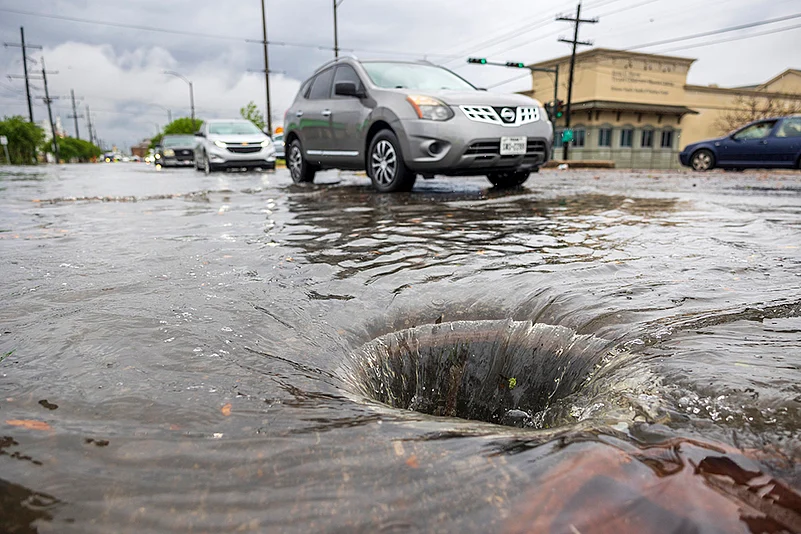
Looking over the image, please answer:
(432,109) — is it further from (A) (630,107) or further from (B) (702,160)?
(A) (630,107)

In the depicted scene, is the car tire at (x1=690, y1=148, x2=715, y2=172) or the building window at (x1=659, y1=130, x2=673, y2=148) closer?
the car tire at (x1=690, y1=148, x2=715, y2=172)

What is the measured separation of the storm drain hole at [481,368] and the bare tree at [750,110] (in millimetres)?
45382

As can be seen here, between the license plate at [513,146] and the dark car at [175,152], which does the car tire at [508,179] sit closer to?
the license plate at [513,146]

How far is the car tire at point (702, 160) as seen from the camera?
15.1m

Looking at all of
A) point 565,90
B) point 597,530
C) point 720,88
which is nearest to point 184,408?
point 597,530

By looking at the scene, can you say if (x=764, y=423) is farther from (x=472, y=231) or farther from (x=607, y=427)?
(x=472, y=231)

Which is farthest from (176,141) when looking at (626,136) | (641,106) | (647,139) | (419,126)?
(647,139)

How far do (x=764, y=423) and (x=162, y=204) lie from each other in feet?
20.4

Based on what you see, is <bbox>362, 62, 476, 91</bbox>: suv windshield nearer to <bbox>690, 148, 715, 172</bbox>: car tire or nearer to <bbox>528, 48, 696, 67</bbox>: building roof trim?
<bbox>690, 148, 715, 172</bbox>: car tire

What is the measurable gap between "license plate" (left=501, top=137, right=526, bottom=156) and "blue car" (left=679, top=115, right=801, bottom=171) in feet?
34.9

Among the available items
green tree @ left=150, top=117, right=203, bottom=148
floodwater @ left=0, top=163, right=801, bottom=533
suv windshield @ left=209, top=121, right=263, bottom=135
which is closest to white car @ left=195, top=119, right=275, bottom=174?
suv windshield @ left=209, top=121, right=263, bottom=135

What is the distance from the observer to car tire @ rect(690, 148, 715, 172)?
49.4ft

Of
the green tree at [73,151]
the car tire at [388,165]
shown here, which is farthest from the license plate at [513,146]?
the green tree at [73,151]

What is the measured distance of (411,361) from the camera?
191 cm
